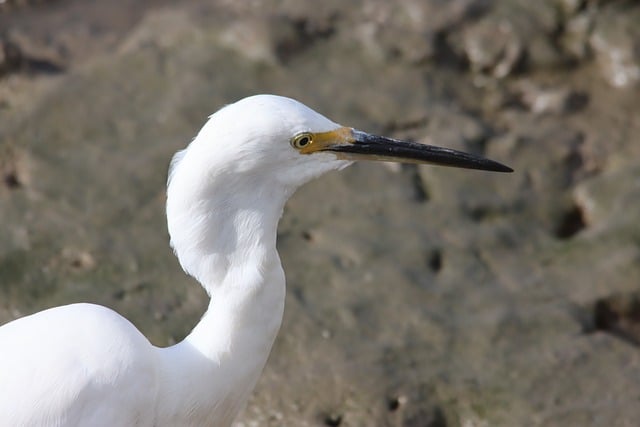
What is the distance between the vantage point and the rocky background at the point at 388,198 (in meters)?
4.27

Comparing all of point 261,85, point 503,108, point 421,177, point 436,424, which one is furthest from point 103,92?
point 436,424

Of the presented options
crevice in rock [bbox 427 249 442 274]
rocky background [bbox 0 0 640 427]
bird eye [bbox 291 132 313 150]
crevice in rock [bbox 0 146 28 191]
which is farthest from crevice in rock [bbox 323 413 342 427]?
crevice in rock [bbox 0 146 28 191]

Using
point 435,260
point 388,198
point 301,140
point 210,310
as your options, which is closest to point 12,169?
point 388,198

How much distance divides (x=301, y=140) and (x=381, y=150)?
0.29 meters

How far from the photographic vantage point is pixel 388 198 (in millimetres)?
5113

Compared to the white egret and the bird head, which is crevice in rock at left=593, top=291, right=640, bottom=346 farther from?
the bird head

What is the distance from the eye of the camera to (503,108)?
586 centimetres

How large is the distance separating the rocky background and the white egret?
0.86 m

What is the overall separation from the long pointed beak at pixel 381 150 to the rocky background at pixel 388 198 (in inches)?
46.6

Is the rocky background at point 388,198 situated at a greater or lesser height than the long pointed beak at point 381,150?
lesser

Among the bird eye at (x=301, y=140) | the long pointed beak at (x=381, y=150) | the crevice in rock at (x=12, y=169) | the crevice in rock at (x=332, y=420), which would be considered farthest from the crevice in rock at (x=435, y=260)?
the crevice in rock at (x=12, y=169)

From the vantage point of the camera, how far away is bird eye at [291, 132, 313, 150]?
3.07m

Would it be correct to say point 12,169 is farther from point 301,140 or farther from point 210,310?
point 301,140

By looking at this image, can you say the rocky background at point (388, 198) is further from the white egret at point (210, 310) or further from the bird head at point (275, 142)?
the bird head at point (275, 142)
